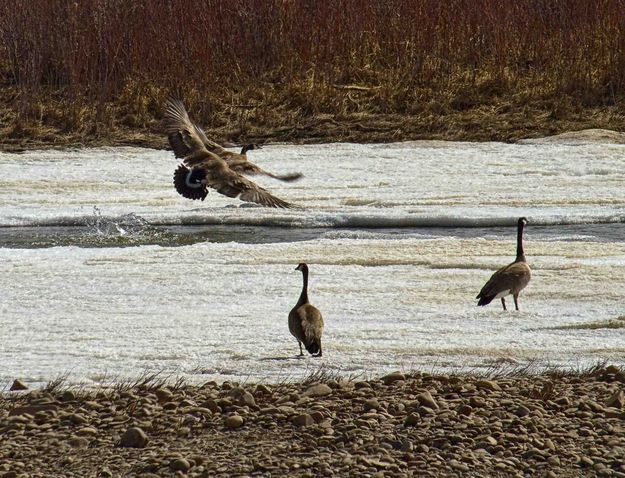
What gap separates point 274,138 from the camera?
17.4 m

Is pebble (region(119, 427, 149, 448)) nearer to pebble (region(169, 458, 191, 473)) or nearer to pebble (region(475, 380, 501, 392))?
pebble (region(169, 458, 191, 473))

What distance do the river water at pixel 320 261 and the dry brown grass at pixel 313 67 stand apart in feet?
3.83

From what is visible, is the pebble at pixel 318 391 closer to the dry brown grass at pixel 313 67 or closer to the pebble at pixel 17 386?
the pebble at pixel 17 386

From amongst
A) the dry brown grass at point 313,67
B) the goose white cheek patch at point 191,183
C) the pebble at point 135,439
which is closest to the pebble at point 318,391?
the pebble at point 135,439

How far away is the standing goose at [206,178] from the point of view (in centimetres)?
1100

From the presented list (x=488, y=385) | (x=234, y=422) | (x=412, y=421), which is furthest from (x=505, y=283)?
(x=234, y=422)

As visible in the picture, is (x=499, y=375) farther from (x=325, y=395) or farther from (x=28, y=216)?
(x=28, y=216)

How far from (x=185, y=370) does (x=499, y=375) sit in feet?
5.91

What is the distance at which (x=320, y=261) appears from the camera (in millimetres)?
10391

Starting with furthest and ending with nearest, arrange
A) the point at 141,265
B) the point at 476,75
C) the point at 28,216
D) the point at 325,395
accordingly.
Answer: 1. the point at 476,75
2. the point at 28,216
3. the point at 141,265
4. the point at 325,395

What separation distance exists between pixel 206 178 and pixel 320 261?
1.42 m

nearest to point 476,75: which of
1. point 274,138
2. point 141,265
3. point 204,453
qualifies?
point 274,138

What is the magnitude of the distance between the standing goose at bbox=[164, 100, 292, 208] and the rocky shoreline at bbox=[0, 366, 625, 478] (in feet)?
14.4

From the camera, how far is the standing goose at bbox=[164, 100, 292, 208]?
36.1 ft
